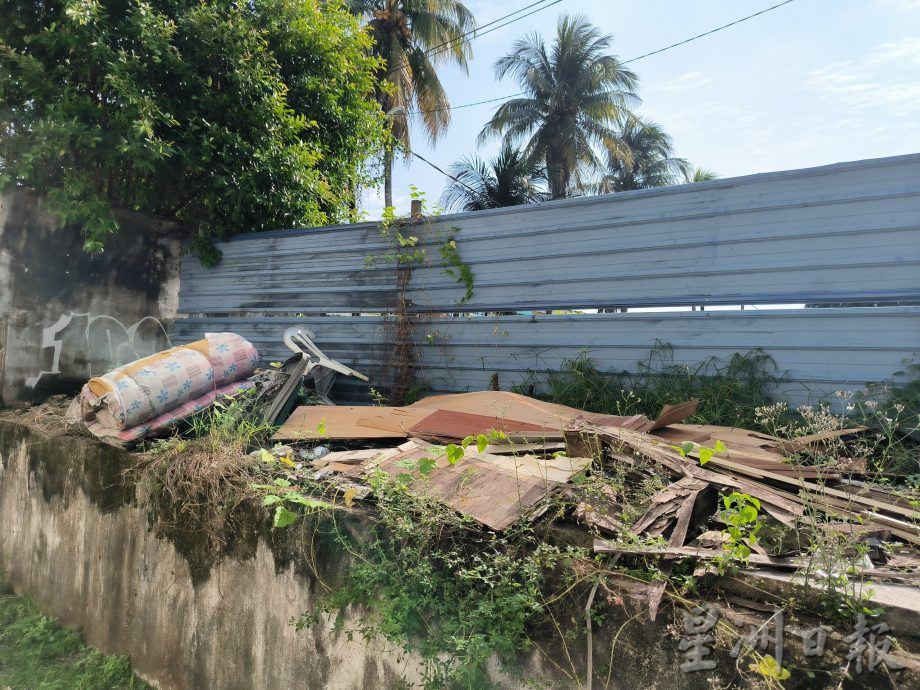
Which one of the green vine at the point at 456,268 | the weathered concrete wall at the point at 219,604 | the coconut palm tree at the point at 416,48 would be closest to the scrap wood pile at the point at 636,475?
the weathered concrete wall at the point at 219,604

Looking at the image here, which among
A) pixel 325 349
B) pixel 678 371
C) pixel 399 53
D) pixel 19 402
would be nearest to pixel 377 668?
pixel 678 371

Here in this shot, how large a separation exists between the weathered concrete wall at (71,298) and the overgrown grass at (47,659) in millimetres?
1965

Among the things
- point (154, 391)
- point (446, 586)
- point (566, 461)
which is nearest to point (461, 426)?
point (566, 461)

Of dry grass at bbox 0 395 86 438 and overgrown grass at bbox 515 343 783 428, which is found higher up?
overgrown grass at bbox 515 343 783 428

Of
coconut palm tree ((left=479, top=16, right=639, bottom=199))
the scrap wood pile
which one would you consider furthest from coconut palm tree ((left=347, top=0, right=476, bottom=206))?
the scrap wood pile

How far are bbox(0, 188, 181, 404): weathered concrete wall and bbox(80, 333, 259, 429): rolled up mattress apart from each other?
2218mm

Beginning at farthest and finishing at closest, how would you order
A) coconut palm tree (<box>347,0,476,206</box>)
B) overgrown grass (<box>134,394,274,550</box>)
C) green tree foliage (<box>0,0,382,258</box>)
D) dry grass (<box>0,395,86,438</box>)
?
coconut palm tree (<box>347,0,476,206</box>) < green tree foliage (<box>0,0,382,258</box>) < dry grass (<box>0,395,86,438</box>) < overgrown grass (<box>134,394,274,550</box>)

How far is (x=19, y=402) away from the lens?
5.05 meters

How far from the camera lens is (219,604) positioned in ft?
9.36

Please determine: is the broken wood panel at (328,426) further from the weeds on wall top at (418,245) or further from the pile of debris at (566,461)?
the weeds on wall top at (418,245)

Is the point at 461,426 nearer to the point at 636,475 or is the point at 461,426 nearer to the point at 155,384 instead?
the point at 636,475

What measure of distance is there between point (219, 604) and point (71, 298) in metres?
3.87

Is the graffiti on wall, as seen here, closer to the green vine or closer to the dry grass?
the dry grass

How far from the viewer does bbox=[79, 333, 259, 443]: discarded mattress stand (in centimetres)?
338
